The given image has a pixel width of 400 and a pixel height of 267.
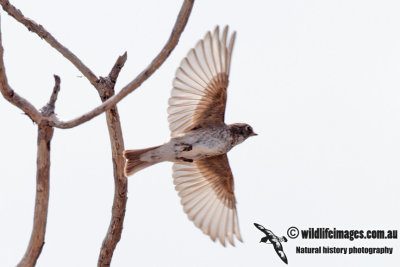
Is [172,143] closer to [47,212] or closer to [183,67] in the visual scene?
[183,67]

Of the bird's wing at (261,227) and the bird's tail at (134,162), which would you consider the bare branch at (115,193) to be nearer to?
the bird's tail at (134,162)

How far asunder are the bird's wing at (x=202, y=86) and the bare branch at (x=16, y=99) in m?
1.84

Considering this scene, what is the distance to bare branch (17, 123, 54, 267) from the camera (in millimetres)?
7074

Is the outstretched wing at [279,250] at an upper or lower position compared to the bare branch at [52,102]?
lower

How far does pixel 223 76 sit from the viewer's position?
28.5 ft

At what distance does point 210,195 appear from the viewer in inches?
373

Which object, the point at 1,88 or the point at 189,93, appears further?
the point at 189,93

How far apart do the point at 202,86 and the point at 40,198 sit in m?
2.42

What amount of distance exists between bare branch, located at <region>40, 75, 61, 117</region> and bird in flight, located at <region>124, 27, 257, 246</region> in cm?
127

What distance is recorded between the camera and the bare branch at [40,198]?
707 cm

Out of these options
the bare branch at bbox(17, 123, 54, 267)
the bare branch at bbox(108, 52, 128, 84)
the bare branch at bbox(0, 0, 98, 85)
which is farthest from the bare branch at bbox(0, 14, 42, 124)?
the bare branch at bbox(108, 52, 128, 84)

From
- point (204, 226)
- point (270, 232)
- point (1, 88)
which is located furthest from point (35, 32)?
point (270, 232)

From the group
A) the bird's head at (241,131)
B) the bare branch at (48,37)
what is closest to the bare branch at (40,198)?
the bare branch at (48,37)

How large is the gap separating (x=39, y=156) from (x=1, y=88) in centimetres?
72
